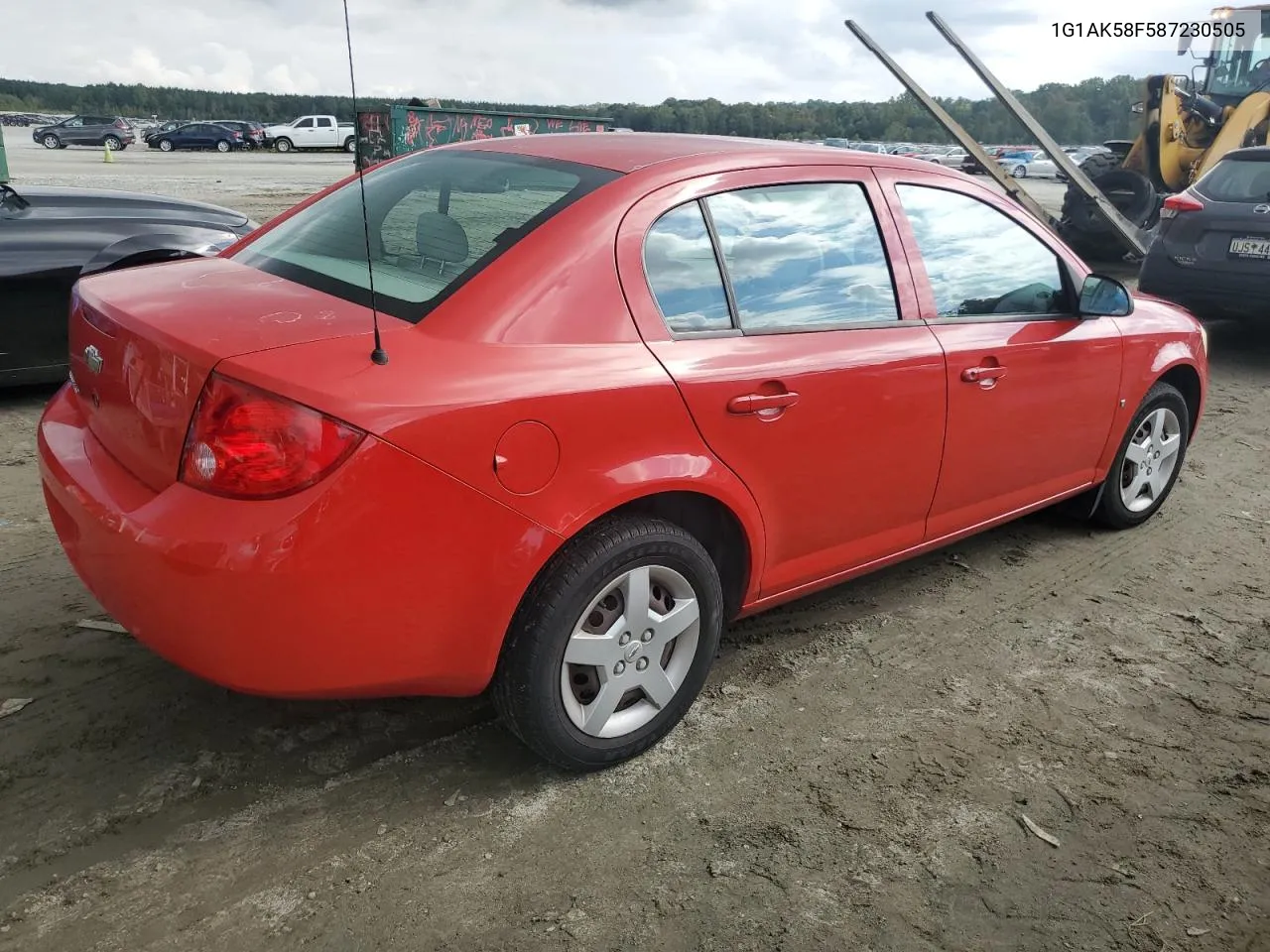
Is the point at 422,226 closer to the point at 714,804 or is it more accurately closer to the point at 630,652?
the point at 630,652

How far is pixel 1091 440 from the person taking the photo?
404 centimetres

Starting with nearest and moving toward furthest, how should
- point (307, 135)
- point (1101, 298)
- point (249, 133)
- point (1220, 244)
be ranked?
1. point (1101, 298)
2. point (1220, 244)
3. point (249, 133)
4. point (307, 135)

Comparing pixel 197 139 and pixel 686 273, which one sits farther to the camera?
pixel 197 139

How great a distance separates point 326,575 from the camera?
2.11 metres

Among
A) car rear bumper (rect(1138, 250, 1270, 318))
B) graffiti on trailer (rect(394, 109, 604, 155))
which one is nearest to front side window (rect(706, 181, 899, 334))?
car rear bumper (rect(1138, 250, 1270, 318))

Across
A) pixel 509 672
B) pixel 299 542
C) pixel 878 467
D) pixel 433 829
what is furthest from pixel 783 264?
pixel 433 829

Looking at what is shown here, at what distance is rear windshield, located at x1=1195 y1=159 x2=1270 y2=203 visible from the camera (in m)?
7.86

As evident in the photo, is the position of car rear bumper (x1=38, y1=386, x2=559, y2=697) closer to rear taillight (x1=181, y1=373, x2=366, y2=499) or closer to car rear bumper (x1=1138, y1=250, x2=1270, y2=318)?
rear taillight (x1=181, y1=373, x2=366, y2=499)

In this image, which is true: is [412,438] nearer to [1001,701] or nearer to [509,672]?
[509,672]

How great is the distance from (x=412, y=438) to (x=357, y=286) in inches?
26.8

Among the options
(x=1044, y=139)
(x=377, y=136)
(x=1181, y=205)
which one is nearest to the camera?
(x=1181, y=205)

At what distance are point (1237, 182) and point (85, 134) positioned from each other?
164 feet

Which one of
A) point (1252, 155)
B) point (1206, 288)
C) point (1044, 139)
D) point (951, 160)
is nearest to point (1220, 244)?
point (1206, 288)

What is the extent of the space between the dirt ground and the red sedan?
293mm
